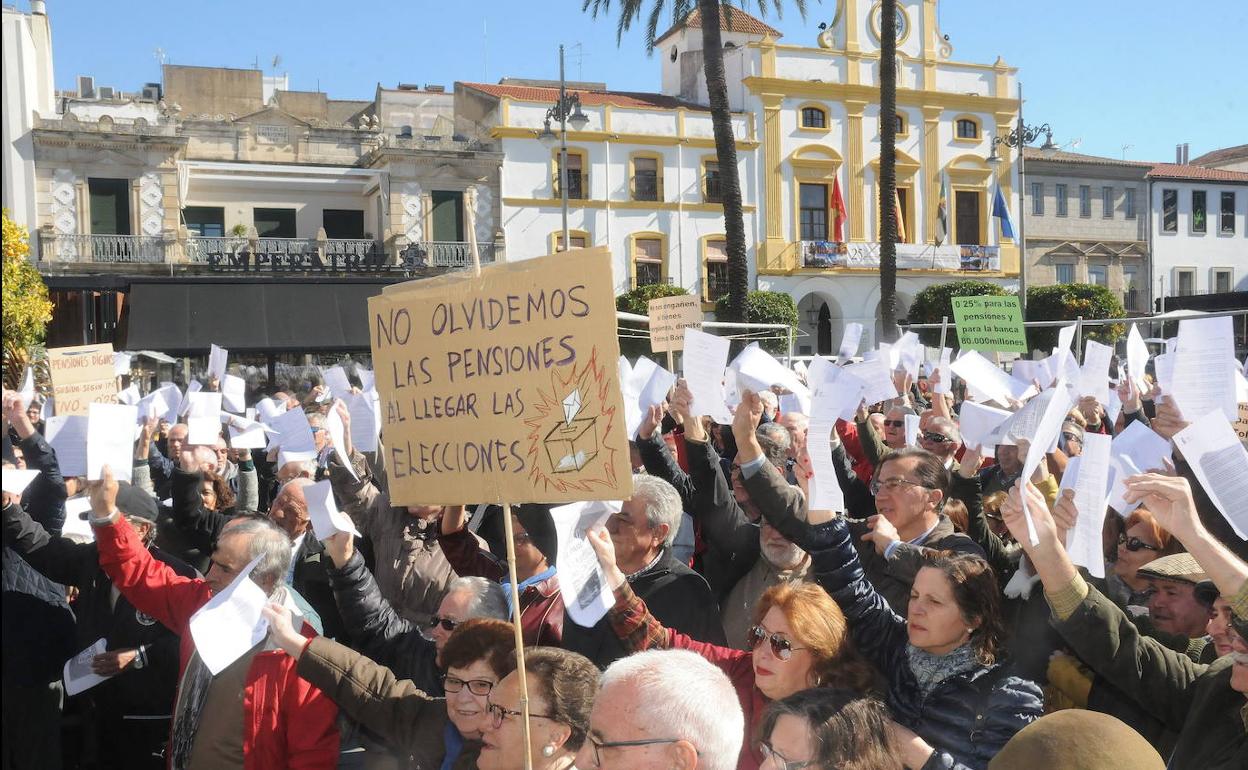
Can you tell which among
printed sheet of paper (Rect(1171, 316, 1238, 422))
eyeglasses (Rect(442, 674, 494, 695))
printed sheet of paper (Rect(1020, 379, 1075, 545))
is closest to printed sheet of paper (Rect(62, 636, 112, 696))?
eyeglasses (Rect(442, 674, 494, 695))

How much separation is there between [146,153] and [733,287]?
16635mm

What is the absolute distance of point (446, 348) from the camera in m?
3.18

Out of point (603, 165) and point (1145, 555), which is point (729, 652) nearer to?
point (1145, 555)

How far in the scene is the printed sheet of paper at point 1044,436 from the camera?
2918mm

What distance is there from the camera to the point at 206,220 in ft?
104

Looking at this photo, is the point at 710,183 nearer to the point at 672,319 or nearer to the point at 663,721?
the point at 672,319

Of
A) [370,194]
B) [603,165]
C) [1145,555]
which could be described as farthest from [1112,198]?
[1145,555]

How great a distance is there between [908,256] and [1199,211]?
51.0 feet

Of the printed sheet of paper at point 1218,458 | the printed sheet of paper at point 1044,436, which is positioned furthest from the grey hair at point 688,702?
the printed sheet of paper at point 1218,458

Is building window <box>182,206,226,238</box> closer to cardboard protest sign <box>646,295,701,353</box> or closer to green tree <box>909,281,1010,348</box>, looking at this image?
green tree <box>909,281,1010,348</box>

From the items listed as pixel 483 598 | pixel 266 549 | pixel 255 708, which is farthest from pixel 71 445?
pixel 483 598

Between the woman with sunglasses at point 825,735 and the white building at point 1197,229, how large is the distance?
45.4m

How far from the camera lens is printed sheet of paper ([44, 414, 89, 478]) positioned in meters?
4.30

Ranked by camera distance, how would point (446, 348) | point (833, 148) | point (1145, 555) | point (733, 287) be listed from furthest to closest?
Answer: 1. point (833, 148)
2. point (733, 287)
3. point (1145, 555)
4. point (446, 348)
